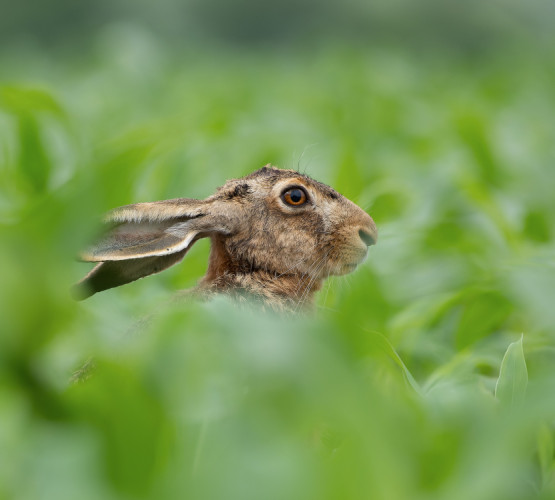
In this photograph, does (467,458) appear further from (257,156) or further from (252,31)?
(252,31)

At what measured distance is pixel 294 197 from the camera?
3.73 metres

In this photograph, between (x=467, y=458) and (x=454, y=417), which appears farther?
(x=454, y=417)

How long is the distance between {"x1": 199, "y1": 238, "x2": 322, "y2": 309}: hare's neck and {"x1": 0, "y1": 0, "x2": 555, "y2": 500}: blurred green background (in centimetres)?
14

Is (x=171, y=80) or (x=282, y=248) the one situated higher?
(x=282, y=248)

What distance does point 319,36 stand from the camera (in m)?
16.0

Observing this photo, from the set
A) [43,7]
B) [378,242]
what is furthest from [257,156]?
[43,7]

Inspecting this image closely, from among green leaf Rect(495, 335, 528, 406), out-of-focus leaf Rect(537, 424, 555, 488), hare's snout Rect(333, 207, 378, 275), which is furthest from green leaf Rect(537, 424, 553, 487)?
hare's snout Rect(333, 207, 378, 275)

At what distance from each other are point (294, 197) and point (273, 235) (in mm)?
177

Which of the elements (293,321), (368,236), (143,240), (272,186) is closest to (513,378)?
(293,321)

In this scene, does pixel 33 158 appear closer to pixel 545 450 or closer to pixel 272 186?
pixel 272 186

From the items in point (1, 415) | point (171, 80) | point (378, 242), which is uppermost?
point (1, 415)

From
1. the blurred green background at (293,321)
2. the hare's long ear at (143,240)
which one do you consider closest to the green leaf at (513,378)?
the blurred green background at (293,321)

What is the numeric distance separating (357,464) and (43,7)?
13.8m

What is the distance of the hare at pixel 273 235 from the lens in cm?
342
